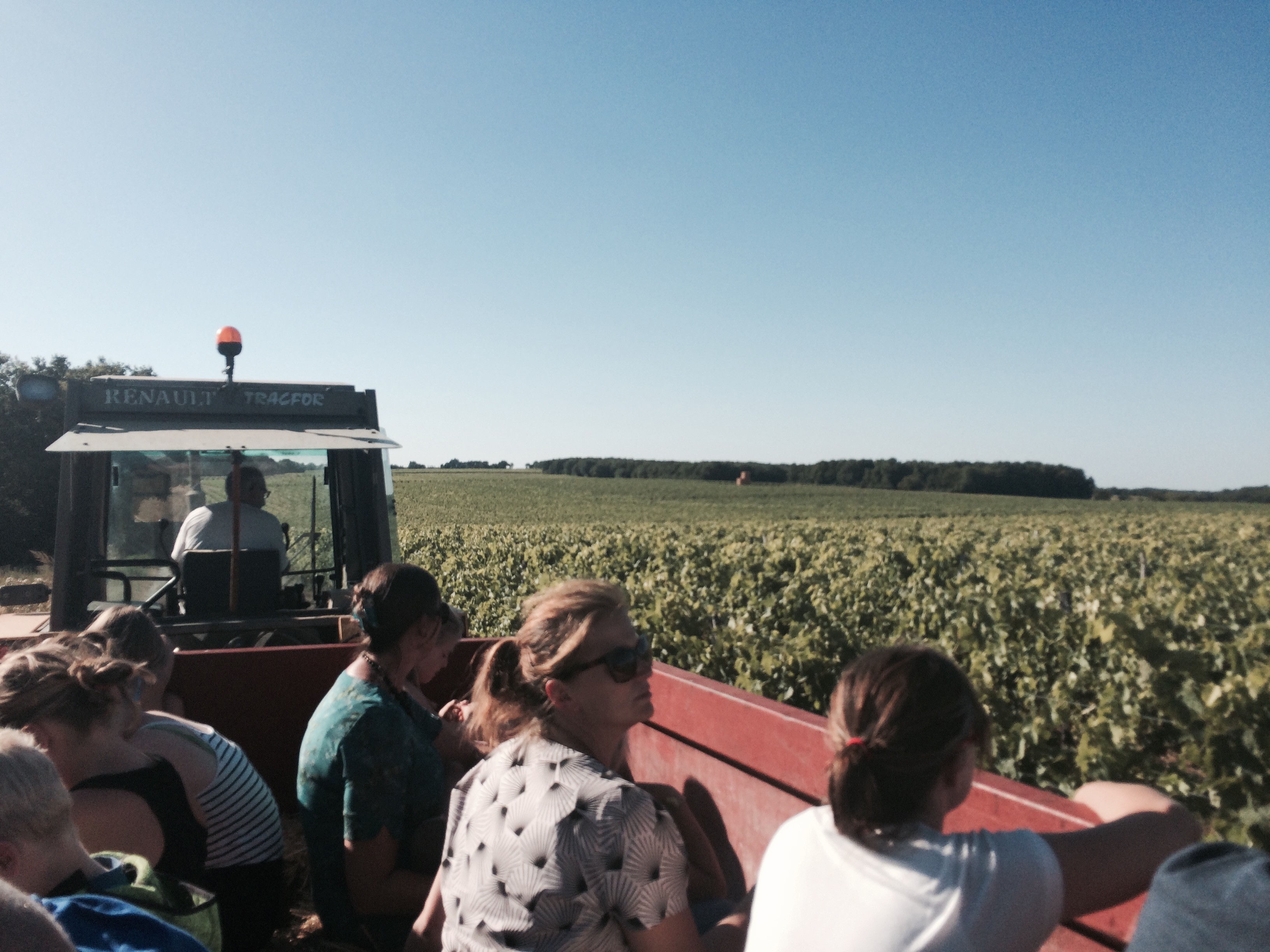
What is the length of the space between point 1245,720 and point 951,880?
1689mm

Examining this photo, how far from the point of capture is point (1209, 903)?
1081 mm

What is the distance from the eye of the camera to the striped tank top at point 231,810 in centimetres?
270

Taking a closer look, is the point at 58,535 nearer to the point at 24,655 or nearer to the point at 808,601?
the point at 24,655

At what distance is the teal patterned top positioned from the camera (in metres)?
2.54

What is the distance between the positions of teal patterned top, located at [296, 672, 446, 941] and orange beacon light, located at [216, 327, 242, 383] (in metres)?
3.37

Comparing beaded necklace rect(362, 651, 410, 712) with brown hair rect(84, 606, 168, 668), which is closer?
beaded necklace rect(362, 651, 410, 712)

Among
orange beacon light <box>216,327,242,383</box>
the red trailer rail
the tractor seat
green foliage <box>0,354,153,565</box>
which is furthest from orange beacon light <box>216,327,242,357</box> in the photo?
green foliage <box>0,354,153,565</box>

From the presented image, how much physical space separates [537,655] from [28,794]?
0.96 m

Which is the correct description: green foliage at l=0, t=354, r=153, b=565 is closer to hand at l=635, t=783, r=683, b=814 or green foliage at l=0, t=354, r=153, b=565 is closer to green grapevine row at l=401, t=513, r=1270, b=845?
green grapevine row at l=401, t=513, r=1270, b=845

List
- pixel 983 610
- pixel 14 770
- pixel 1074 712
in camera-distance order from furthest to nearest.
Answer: pixel 983 610
pixel 1074 712
pixel 14 770

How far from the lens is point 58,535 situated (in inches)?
194

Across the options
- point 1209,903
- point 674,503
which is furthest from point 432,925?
point 674,503

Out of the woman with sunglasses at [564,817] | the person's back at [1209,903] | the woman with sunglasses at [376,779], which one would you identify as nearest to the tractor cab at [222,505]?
the woman with sunglasses at [376,779]

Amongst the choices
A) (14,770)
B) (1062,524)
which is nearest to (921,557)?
(14,770)
